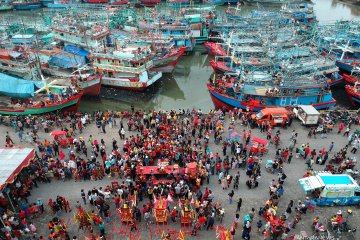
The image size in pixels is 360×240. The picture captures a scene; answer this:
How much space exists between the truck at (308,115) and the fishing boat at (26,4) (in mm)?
70146

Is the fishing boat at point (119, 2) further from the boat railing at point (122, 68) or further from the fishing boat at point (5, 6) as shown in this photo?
the boat railing at point (122, 68)

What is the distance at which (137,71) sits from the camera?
1259 inches

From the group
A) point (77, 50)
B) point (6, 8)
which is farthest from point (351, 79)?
point (6, 8)

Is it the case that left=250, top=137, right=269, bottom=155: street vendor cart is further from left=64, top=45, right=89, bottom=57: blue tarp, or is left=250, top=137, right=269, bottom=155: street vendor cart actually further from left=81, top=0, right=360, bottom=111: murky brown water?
left=64, top=45, right=89, bottom=57: blue tarp

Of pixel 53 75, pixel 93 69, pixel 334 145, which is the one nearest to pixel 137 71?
pixel 93 69

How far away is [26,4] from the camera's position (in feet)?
237

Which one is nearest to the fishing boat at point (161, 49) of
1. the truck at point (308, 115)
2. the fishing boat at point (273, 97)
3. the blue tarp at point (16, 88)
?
the fishing boat at point (273, 97)

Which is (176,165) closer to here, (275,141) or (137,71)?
(275,141)

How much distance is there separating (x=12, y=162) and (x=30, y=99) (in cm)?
1339

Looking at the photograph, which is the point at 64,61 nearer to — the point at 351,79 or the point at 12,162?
the point at 12,162

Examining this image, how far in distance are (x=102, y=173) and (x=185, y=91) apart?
63.3 feet

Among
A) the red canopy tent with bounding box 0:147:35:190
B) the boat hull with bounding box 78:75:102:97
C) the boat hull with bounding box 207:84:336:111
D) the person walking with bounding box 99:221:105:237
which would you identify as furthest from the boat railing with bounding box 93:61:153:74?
the person walking with bounding box 99:221:105:237

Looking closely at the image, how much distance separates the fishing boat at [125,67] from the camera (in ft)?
105

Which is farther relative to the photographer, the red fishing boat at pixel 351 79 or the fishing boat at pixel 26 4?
the fishing boat at pixel 26 4
